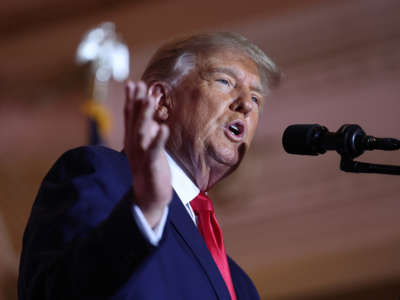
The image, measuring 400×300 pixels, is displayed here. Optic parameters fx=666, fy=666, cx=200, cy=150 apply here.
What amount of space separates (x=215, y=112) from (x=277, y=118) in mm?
4294

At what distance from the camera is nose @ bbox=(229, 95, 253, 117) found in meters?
2.44

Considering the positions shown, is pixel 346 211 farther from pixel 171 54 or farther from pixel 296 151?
pixel 296 151

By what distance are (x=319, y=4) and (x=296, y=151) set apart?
5.09 meters

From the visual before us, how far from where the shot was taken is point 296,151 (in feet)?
6.40

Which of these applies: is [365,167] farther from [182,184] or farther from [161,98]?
[161,98]

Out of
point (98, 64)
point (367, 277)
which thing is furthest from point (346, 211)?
point (98, 64)

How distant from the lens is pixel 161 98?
8.18 ft

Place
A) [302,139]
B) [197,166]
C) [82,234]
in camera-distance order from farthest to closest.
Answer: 1. [197,166]
2. [302,139]
3. [82,234]

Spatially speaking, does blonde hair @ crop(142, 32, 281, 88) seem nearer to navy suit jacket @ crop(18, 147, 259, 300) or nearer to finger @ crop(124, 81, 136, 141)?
navy suit jacket @ crop(18, 147, 259, 300)

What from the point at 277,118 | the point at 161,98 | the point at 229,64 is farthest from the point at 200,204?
the point at 277,118

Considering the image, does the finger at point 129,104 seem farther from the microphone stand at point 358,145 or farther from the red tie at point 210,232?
the red tie at point 210,232

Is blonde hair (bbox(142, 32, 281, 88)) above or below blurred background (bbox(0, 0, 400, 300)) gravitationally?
above

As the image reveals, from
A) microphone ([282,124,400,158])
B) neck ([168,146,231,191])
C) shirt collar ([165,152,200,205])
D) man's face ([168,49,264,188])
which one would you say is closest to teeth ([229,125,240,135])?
man's face ([168,49,264,188])

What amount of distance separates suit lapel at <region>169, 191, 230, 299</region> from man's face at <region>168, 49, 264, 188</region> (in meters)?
0.41
